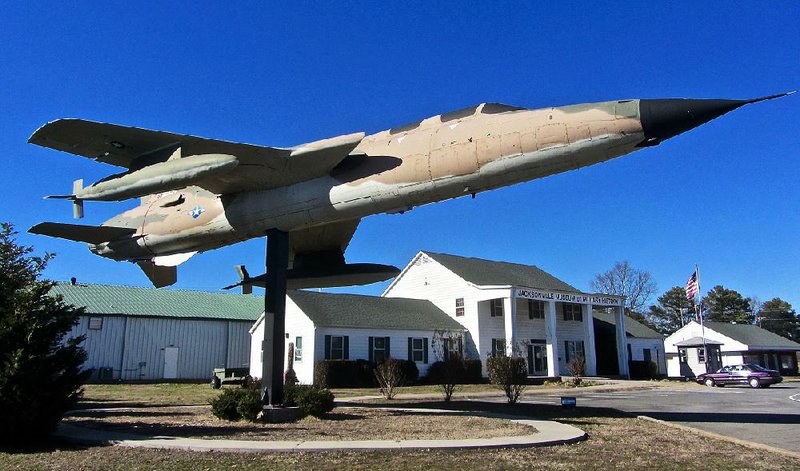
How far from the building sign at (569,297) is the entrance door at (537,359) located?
10.8 ft

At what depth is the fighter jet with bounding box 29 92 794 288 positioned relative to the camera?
10875 mm

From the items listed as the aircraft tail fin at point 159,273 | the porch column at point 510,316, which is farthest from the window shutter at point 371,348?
the aircraft tail fin at point 159,273

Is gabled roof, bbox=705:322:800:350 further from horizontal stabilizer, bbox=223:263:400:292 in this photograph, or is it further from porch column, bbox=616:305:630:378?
horizontal stabilizer, bbox=223:263:400:292

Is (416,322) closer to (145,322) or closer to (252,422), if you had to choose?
(145,322)

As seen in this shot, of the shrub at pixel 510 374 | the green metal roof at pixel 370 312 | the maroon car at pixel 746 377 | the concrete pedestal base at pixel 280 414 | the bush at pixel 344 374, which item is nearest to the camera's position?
the concrete pedestal base at pixel 280 414

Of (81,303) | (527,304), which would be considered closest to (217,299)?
(81,303)

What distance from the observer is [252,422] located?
42.7ft

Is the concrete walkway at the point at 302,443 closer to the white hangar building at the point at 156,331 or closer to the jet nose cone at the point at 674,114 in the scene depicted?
the jet nose cone at the point at 674,114

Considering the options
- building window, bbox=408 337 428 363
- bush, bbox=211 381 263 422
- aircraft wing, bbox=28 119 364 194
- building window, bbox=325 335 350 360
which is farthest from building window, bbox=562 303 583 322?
bush, bbox=211 381 263 422

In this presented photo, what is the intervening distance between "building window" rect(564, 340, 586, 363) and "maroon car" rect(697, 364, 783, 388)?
7.69 metres

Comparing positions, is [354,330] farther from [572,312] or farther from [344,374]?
[572,312]

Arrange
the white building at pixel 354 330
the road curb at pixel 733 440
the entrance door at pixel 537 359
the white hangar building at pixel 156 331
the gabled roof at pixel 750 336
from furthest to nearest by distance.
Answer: the gabled roof at pixel 750 336
the entrance door at pixel 537 359
the white hangar building at pixel 156 331
the white building at pixel 354 330
the road curb at pixel 733 440

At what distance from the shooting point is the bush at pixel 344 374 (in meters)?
28.9

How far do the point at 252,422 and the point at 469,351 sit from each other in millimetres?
24126
